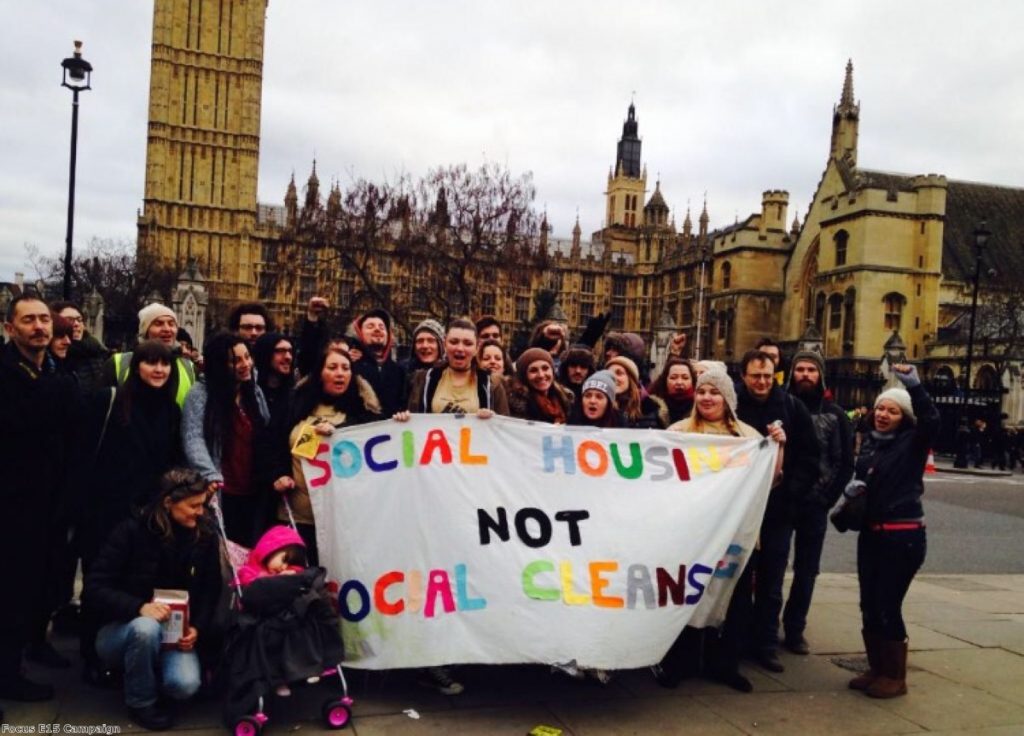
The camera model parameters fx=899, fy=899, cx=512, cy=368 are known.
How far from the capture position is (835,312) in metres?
48.4

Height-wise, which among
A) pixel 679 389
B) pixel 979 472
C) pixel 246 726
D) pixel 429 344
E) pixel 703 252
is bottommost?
pixel 979 472

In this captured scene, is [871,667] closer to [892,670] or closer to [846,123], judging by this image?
[892,670]

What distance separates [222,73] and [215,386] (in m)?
78.7

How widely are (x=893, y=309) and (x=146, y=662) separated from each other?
46542 millimetres

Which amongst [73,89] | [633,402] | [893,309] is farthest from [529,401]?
[893,309]

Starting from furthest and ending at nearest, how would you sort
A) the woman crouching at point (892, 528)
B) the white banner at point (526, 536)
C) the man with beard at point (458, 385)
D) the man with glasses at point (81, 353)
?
→ the man with glasses at point (81, 353) → the man with beard at point (458, 385) → the woman crouching at point (892, 528) → the white banner at point (526, 536)

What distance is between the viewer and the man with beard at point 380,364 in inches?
238

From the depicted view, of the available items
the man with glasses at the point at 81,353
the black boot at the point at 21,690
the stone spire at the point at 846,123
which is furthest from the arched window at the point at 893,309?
the black boot at the point at 21,690

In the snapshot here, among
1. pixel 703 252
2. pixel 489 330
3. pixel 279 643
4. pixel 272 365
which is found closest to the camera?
pixel 279 643

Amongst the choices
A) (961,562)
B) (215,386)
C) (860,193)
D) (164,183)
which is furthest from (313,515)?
(164,183)

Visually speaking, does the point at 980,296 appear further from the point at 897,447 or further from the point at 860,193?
the point at 897,447

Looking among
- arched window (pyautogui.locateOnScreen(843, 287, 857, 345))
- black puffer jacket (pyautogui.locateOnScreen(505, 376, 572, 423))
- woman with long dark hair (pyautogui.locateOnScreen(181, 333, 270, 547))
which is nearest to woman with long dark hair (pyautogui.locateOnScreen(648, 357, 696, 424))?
black puffer jacket (pyautogui.locateOnScreen(505, 376, 572, 423))

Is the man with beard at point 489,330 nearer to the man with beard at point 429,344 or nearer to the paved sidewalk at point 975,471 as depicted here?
the man with beard at point 429,344

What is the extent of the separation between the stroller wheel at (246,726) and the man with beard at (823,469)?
364cm
